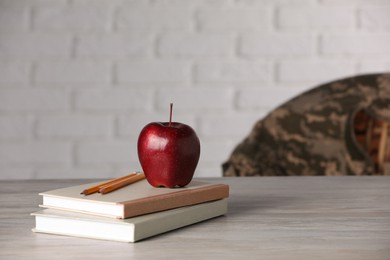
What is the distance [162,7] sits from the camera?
85.7 inches

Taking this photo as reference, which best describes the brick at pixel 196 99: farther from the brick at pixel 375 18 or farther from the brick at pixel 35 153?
the brick at pixel 375 18

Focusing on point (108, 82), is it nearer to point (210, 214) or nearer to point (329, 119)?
point (329, 119)

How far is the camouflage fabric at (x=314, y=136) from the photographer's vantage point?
69.2 inches

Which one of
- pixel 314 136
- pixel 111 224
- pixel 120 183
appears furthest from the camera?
pixel 314 136

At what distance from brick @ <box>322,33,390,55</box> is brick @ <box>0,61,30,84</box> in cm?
89

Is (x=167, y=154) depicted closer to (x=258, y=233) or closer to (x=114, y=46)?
(x=258, y=233)

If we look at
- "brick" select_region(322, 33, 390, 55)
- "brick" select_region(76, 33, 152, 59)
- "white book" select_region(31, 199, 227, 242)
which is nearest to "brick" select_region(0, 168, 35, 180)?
"brick" select_region(76, 33, 152, 59)

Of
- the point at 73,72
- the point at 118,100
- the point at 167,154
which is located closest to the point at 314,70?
the point at 118,100

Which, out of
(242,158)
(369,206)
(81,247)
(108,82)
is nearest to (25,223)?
(81,247)

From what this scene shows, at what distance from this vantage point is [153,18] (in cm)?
217

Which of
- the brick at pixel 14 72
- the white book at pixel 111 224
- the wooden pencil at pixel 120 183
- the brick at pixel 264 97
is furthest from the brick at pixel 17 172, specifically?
the white book at pixel 111 224

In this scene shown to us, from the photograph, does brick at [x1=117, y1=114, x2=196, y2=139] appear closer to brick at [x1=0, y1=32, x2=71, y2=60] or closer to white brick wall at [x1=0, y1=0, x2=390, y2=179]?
white brick wall at [x1=0, y1=0, x2=390, y2=179]

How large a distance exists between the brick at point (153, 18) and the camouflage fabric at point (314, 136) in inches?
21.3

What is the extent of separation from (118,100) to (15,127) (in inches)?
12.1
